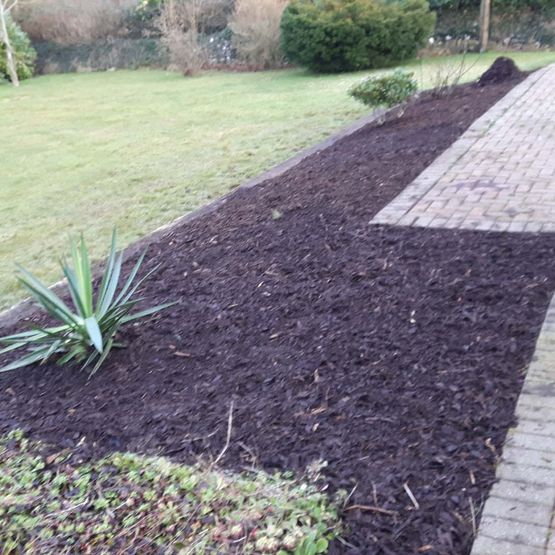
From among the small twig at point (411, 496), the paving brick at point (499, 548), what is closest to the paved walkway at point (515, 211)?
the paving brick at point (499, 548)

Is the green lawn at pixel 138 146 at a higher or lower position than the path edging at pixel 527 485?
lower

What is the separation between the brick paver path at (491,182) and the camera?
18.2 ft

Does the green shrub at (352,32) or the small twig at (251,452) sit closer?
the small twig at (251,452)

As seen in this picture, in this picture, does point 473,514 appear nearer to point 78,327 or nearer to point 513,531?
point 513,531

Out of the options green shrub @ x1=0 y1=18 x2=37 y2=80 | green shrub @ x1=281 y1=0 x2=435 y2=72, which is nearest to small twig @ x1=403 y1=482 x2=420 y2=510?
green shrub @ x1=281 y1=0 x2=435 y2=72

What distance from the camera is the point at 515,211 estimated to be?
564cm

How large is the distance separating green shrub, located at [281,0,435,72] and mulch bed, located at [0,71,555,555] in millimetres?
13758

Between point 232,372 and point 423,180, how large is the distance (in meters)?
3.88

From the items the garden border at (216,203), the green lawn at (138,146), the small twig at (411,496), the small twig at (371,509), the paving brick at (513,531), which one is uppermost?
the paving brick at (513,531)

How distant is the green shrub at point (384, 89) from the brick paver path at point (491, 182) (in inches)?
44.3

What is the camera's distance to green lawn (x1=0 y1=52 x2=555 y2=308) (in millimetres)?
7246

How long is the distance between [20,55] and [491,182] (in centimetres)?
2271

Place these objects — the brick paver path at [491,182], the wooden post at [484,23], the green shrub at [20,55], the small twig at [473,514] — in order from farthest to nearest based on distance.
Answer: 1. the green shrub at [20,55]
2. the wooden post at [484,23]
3. the brick paver path at [491,182]
4. the small twig at [473,514]

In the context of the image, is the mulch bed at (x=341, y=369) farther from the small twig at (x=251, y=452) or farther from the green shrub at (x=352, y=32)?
the green shrub at (x=352, y=32)
